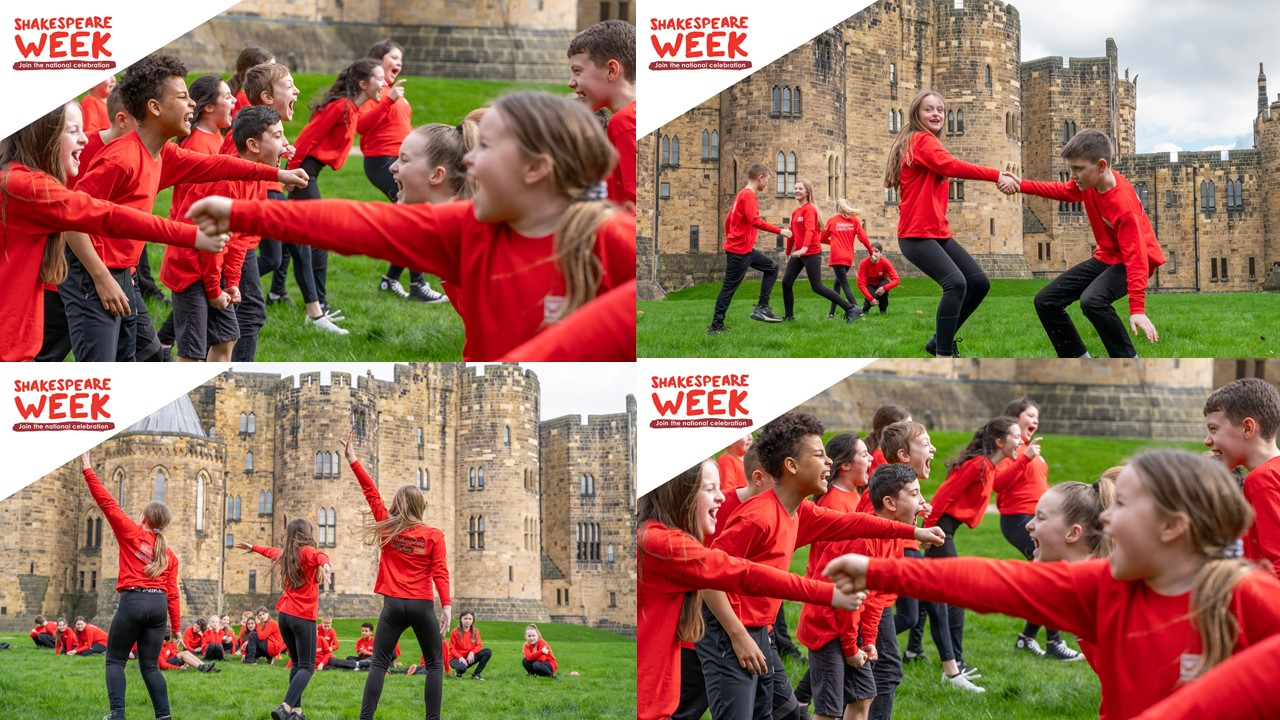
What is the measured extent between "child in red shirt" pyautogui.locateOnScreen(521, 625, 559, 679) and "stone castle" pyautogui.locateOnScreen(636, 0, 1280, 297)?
2106 mm

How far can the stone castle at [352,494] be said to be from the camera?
24.2 feet

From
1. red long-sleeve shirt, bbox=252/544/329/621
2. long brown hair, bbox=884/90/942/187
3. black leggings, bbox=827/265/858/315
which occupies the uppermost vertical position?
long brown hair, bbox=884/90/942/187

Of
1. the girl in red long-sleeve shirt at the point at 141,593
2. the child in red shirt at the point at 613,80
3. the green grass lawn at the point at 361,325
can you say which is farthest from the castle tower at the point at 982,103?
the girl in red long-sleeve shirt at the point at 141,593

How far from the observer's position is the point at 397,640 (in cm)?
722

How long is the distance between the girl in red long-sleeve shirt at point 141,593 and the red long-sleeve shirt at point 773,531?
3313mm

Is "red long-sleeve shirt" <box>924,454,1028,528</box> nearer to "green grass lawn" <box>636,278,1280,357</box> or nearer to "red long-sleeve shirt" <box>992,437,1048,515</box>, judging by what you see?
"red long-sleeve shirt" <box>992,437,1048,515</box>

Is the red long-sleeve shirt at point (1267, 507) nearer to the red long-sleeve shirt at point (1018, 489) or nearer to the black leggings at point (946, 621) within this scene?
the black leggings at point (946, 621)

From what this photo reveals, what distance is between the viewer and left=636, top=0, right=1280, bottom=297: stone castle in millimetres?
7934

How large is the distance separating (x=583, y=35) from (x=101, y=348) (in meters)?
2.94

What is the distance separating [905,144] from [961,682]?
3.40 meters

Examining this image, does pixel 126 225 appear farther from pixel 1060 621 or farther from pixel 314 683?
pixel 1060 621

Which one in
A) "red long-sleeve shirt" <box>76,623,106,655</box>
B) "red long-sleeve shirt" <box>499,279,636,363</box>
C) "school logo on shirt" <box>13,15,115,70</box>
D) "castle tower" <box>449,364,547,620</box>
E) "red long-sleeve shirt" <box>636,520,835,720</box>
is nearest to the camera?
"red long-sleeve shirt" <box>499,279,636,363</box>

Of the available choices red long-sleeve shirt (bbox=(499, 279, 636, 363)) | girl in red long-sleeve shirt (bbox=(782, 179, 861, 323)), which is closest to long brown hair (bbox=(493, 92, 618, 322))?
red long-sleeve shirt (bbox=(499, 279, 636, 363))

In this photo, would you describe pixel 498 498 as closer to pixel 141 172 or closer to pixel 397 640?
pixel 397 640
